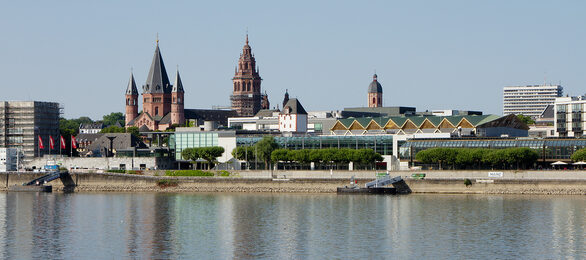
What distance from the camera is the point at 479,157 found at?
118 metres

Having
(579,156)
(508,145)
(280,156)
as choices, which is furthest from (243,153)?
(579,156)

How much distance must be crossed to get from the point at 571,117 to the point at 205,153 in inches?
2408

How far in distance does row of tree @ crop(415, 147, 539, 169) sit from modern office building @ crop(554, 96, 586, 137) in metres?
40.8

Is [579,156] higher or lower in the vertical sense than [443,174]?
higher

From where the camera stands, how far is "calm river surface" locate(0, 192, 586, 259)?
201ft

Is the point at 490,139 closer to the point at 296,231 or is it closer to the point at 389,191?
the point at 389,191

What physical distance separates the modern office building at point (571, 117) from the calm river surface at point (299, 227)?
6096 cm

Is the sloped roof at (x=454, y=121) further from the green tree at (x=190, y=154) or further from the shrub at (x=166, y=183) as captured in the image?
the shrub at (x=166, y=183)

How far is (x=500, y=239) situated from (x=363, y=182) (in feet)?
153

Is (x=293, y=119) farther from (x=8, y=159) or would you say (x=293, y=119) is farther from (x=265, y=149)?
(x=8, y=159)

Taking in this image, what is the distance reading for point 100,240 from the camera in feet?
221

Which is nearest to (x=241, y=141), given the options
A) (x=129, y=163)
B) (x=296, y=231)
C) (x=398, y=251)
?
(x=129, y=163)

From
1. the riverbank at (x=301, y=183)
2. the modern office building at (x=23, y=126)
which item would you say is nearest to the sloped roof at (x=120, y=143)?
the modern office building at (x=23, y=126)

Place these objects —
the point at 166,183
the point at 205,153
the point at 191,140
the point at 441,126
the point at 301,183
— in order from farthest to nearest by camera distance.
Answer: the point at 191,140 < the point at 441,126 < the point at 205,153 < the point at 166,183 < the point at 301,183
